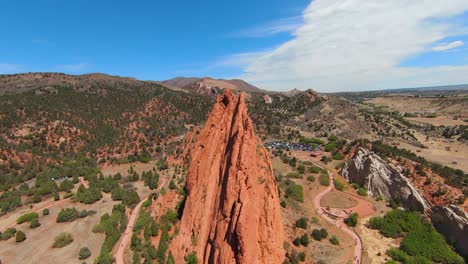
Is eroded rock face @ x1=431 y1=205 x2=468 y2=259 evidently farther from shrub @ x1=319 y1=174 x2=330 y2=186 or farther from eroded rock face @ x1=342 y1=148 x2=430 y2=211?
shrub @ x1=319 y1=174 x2=330 y2=186

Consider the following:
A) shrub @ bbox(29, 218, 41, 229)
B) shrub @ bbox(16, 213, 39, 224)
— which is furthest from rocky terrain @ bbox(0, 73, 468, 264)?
shrub @ bbox(16, 213, 39, 224)

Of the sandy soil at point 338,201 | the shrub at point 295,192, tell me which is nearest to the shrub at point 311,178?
the sandy soil at point 338,201

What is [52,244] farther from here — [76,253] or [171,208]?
[171,208]

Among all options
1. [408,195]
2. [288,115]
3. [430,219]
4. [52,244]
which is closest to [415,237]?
[430,219]

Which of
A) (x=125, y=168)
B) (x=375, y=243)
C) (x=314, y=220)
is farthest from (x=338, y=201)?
(x=125, y=168)

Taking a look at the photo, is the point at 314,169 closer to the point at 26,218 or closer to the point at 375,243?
the point at 375,243
